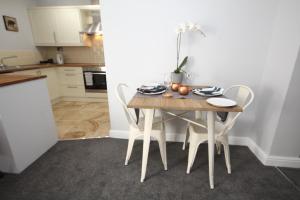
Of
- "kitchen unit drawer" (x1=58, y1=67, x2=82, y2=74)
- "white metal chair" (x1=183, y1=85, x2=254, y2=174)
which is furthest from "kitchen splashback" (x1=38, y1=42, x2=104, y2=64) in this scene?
"white metal chair" (x1=183, y1=85, x2=254, y2=174)

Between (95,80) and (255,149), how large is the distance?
3371 mm

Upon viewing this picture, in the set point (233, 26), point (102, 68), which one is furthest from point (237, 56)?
point (102, 68)

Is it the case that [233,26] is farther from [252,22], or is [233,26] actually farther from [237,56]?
[237,56]

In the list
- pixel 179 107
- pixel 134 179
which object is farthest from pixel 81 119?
pixel 179 107

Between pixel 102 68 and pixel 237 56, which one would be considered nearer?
pixel 237 56

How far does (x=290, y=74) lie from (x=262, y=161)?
1.00 metres

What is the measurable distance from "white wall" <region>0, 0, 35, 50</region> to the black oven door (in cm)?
153

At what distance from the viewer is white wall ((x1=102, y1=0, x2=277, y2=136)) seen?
1767mm

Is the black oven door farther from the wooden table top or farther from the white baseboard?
the white baseboard

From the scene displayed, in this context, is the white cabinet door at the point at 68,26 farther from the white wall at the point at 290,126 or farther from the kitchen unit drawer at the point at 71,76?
the white wall at the point at 290,126

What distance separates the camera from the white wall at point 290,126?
152 cm

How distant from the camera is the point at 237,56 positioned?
1882 mm

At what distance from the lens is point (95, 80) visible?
12.5ft

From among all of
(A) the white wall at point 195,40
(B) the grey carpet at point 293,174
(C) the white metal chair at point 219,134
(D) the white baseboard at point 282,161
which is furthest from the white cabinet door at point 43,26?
(B) the grey carpet at point 293,174
